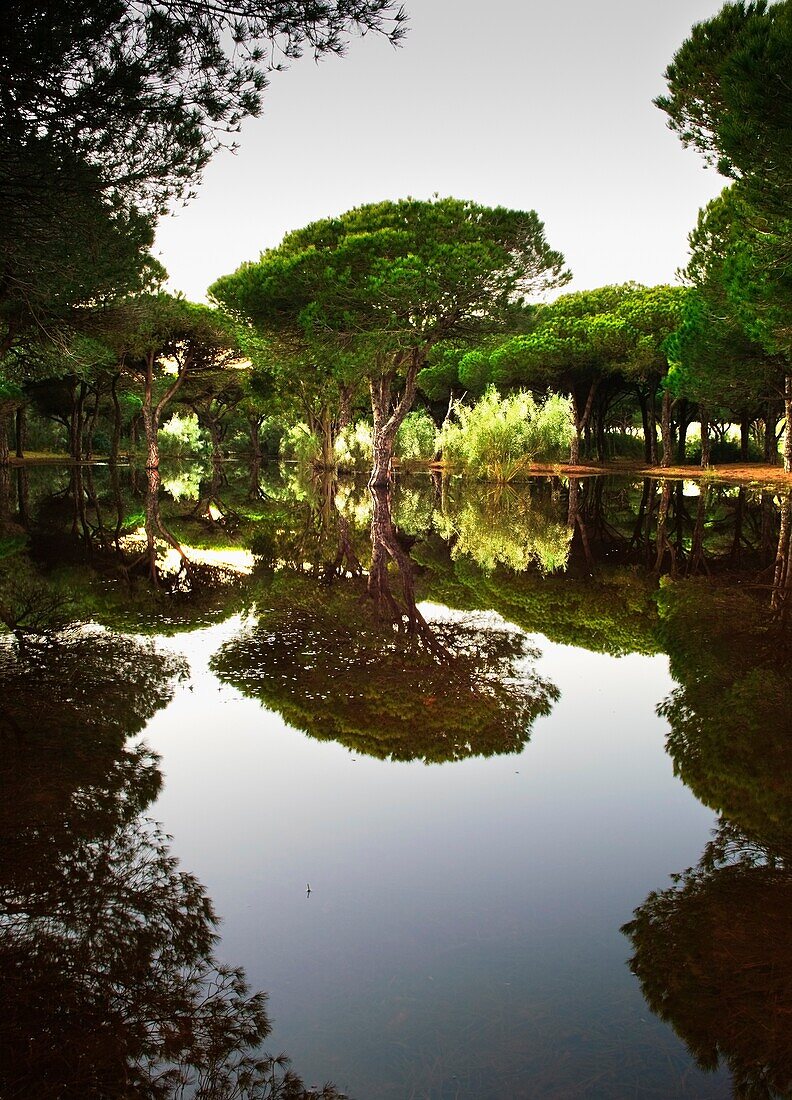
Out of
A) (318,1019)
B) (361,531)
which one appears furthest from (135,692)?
(361,531)

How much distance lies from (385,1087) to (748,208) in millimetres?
17893

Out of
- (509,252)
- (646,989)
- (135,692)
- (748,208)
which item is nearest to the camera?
(646,989)

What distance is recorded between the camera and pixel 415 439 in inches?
1767

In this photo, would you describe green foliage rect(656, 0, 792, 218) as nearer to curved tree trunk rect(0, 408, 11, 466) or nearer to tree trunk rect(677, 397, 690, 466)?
tree trunk rect(677, 397, 690, 466)

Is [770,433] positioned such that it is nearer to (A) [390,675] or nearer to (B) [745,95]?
(B) [745,95]

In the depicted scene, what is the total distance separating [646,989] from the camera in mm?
2980

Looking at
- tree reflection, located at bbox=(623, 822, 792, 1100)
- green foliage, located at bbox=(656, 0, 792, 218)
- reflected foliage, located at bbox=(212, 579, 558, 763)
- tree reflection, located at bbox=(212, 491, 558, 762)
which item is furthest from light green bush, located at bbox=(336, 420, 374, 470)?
→ tree reflection, located at bbox=(623, 822, 792, 1100)

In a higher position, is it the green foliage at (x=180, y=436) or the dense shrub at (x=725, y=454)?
the green foliage at (x=180, y=436)

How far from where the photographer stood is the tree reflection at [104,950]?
97.9 inches

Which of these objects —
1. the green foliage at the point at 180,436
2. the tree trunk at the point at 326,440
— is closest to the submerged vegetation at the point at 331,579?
the tree trunk at the point at 326,440

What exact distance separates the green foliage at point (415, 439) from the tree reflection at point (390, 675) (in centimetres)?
3480

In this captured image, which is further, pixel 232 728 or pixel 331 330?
pixel 331 330

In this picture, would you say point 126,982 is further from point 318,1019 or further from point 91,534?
point 91,534

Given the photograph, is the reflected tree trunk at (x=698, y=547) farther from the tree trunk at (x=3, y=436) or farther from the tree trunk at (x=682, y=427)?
the tree trunk at (x=3, y=436)
